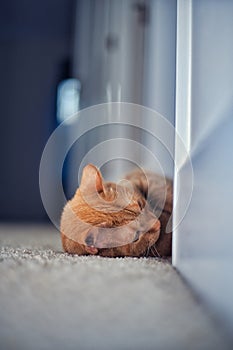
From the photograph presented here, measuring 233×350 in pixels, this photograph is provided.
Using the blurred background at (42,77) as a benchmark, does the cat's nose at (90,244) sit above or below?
below

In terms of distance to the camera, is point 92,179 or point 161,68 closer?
point 92,179

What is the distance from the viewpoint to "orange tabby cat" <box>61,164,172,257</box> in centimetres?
105

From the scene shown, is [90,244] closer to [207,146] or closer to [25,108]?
[207,146]

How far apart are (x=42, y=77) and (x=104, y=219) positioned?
3.85 m

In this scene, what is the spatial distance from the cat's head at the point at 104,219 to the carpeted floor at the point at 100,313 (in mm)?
332

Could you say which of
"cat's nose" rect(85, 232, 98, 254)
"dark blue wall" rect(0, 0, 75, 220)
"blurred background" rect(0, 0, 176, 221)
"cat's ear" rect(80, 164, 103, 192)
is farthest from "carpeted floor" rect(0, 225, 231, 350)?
"dark blue wall" rect(0, 0, 75, 220)

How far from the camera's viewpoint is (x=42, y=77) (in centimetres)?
468

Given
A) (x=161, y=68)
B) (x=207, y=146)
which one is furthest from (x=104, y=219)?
(x=161, y=68)

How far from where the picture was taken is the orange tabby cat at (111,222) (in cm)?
105

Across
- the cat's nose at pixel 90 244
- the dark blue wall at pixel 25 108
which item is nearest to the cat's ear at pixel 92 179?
the cat's nose at pixel 90 244

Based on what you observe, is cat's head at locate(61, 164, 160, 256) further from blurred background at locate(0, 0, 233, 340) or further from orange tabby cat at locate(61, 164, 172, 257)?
blurred background at locate(0, 0, 233, 340)

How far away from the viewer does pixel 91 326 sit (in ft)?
2.02

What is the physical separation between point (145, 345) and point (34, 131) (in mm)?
4180

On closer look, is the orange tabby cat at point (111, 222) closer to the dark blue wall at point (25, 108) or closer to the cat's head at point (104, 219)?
the cat's head at point (104, 219)
